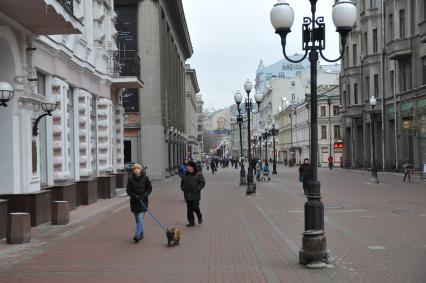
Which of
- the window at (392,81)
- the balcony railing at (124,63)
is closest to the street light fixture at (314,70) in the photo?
the balcony railing at (124,63)

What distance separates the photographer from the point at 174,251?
10945 millimetres

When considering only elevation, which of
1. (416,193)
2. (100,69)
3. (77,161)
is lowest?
(416,193)

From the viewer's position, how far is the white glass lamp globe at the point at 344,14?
31.8 ft

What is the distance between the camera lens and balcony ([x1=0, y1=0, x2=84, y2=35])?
1338cm

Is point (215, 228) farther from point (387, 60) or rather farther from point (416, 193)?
point (387, 60)

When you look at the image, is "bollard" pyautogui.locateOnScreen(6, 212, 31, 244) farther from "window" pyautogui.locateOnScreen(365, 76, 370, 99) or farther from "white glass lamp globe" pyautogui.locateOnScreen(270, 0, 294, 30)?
"window" pyautogui.locateOnScreen(365, 76, 370, 99)

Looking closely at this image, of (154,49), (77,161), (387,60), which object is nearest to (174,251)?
(77,161)

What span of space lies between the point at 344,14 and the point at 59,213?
8.99 meters

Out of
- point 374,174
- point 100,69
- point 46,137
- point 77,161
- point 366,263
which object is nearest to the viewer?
point 366,263

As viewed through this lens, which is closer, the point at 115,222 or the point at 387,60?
the point at 115,222

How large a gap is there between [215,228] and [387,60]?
4116 centimetres

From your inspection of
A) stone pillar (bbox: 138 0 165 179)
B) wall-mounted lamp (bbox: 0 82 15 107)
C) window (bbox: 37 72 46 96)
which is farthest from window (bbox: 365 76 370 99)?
wall-mounted lamp (bbox: 0 82 15 107)

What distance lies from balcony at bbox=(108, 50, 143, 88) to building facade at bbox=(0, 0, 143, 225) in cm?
65

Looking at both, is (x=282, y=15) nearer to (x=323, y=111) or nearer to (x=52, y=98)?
(x=52, y=98)
